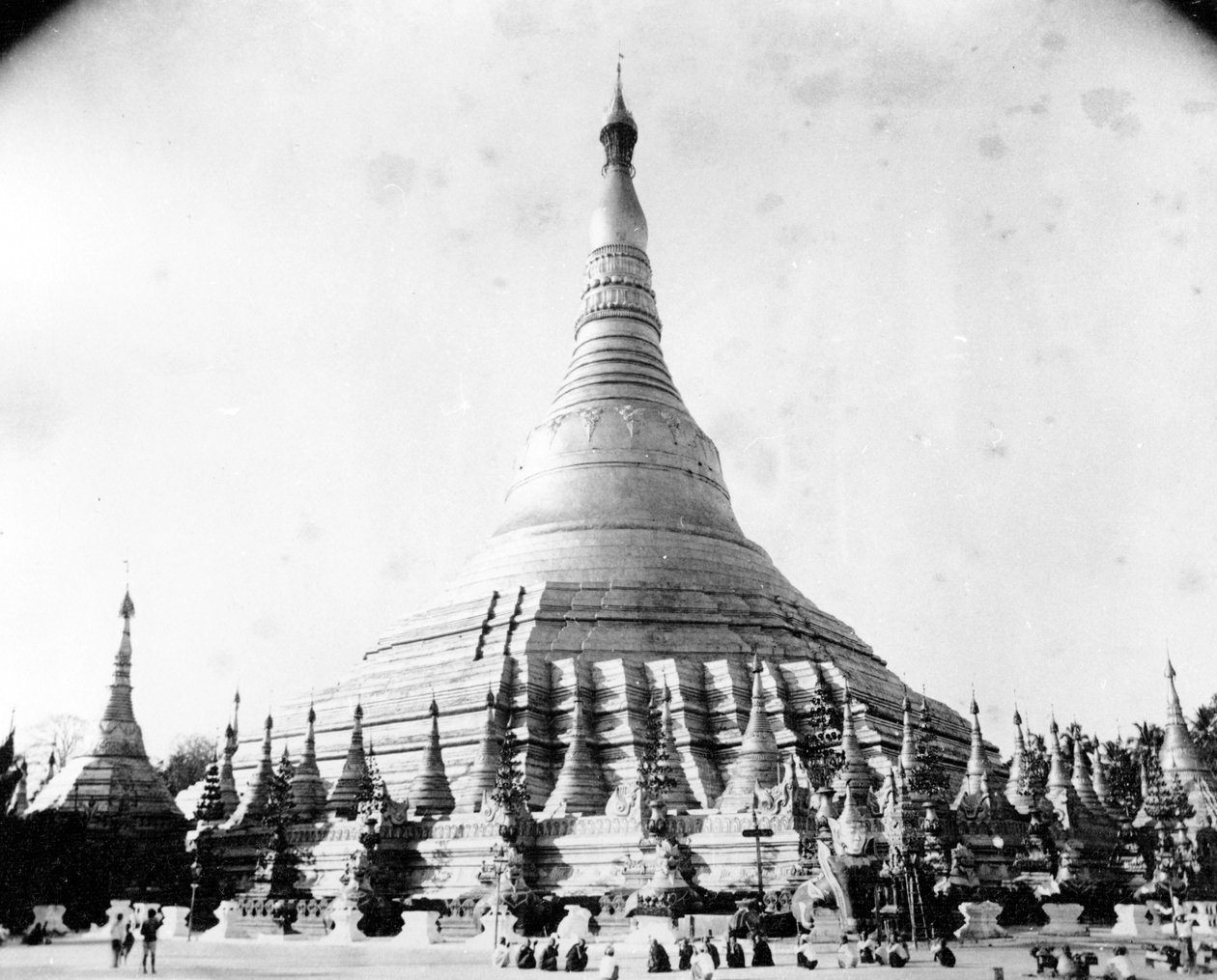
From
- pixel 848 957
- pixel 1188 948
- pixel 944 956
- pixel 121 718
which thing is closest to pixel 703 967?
pixel 848 957

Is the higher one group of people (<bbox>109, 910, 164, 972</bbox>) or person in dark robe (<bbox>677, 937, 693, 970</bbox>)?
group of people (<bbox>109, 910, 164, 972</bbox>)

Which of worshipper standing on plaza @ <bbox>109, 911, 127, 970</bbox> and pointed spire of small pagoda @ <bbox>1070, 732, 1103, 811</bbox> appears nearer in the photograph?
worshipper standing on plaza @ <bbox>109, 911, 127, 970</bbox>

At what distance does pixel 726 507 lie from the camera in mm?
46750

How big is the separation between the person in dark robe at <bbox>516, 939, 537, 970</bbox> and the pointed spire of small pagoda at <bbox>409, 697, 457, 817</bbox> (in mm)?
12830

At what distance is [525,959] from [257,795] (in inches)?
658

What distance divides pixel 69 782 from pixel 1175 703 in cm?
3878

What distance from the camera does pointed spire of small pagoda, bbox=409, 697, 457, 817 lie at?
99.2 ft

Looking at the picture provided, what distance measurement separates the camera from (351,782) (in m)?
32.5

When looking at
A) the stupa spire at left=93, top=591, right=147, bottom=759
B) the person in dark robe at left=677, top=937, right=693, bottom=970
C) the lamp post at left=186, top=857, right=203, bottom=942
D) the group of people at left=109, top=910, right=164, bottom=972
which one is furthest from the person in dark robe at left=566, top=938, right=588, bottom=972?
the stupa spire at left=93, top=591, right=147, bottom=759


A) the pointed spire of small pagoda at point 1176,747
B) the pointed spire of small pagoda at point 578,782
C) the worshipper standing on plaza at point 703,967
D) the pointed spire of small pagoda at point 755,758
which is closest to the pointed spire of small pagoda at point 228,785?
the pointed spire of small pagoda at point 578,782

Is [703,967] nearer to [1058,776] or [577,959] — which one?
[577,959]

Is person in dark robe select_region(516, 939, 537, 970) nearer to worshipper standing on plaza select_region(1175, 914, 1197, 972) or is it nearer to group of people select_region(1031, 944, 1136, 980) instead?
group of people select_region(1031, 944, 1136, 980)

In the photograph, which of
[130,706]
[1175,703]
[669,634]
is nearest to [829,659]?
[669,634]

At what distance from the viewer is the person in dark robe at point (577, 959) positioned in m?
16.7
